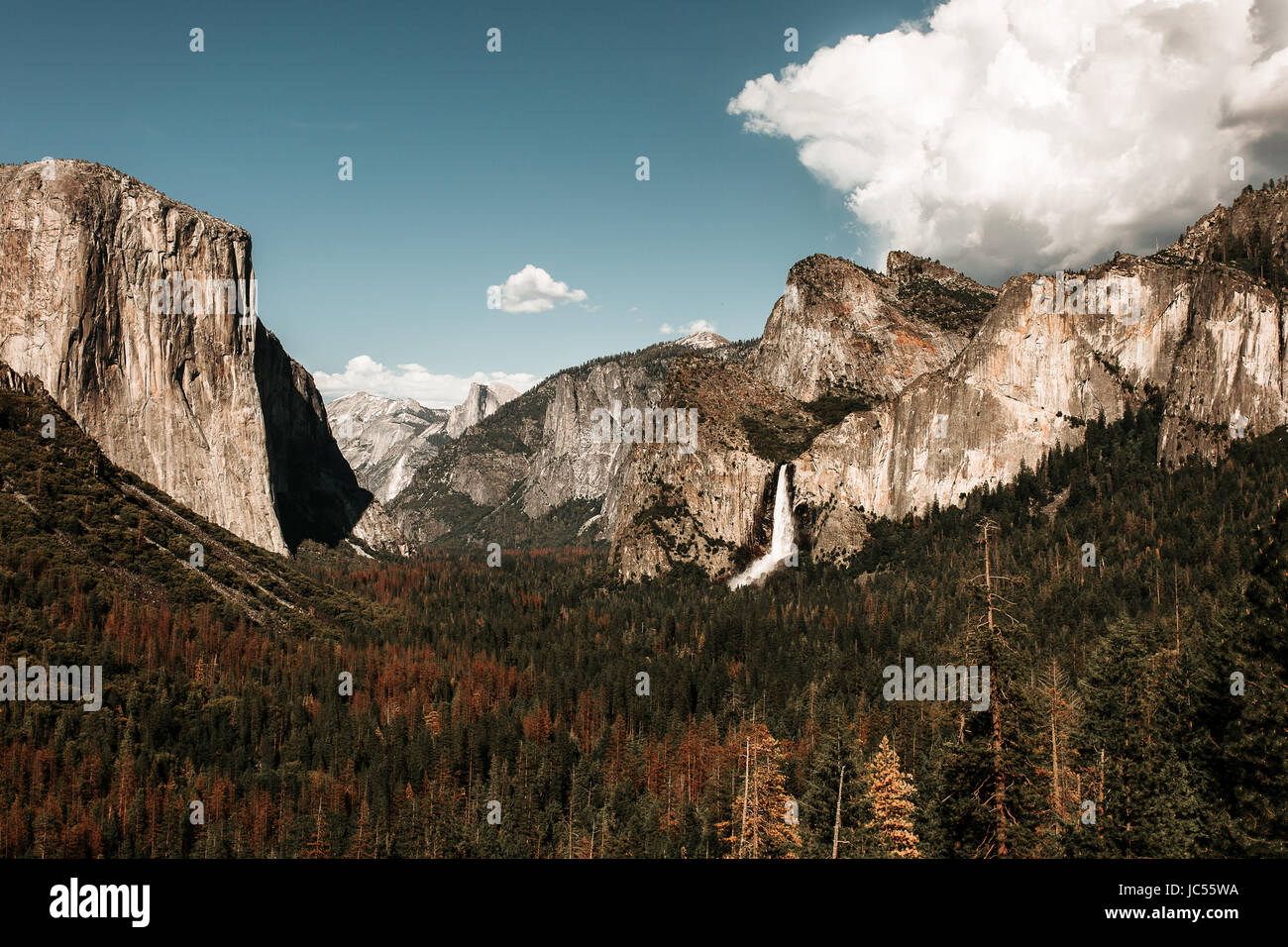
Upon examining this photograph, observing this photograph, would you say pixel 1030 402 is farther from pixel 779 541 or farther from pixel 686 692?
pixel 686 692

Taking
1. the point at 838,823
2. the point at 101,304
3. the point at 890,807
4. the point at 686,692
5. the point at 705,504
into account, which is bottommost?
the point at 686,692

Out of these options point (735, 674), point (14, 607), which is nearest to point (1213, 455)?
point (735, 674)

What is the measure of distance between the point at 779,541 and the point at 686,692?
85.1 meters

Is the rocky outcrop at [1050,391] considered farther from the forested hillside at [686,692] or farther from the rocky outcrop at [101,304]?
the rocky outcrop at [101,304]

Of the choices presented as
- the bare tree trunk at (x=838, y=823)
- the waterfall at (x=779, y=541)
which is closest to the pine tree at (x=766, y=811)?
the bare tree trunk at (x=838, y=823)

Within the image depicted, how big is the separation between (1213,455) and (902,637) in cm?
6826

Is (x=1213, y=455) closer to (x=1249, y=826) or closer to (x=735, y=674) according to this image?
(x=735, y=674)

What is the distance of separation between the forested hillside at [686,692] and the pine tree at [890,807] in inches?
10.1

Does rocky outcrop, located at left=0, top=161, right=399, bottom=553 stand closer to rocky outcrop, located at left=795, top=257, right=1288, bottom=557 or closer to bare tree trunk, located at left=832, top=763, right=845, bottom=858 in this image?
rocky outcrop, located at left=795, top=257, right=1288, bottom=557

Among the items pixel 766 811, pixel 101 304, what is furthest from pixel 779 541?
pixel 101 304

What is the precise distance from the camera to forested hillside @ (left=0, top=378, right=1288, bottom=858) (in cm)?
3180

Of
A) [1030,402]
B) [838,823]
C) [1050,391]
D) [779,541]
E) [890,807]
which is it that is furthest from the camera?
[779,541]

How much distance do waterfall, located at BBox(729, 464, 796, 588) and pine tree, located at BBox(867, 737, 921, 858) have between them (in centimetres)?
12485

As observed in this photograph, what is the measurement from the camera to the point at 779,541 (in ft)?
596
